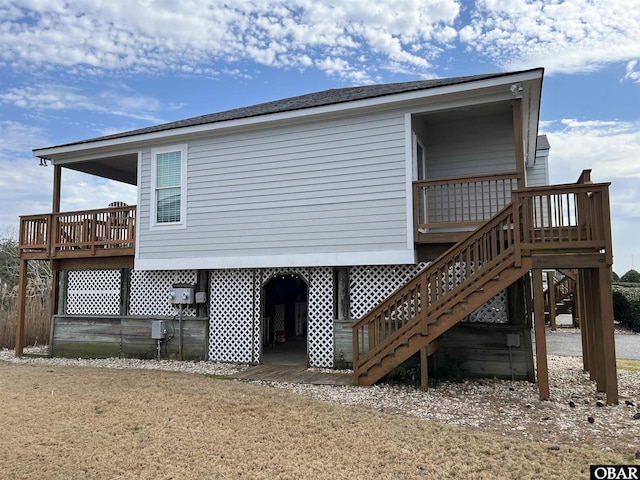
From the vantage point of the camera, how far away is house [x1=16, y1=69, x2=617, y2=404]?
6613 mm

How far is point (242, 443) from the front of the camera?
4.53 meters

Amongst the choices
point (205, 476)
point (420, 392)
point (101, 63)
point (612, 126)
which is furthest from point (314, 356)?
point (612, 126)

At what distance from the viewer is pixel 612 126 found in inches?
628

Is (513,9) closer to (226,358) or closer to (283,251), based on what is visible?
A: (283,251)

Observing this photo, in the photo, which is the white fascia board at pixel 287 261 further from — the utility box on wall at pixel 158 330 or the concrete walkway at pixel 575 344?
the concrete walkway at pixel 575 344

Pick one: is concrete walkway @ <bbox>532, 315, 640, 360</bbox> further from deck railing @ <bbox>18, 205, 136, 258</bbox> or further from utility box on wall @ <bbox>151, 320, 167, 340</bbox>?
deck railing @ <bbox>18, 205, 136, 258</bbox>

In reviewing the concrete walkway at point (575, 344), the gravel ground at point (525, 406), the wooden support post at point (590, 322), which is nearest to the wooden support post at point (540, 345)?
the gravel ground at point (525, 406)

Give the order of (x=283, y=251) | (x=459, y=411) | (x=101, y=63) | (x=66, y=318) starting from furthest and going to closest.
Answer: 1. (x=101, y=63)
2. (x=66, y=318)
3. (x=283, y=251)
4. (x=459, y=411)

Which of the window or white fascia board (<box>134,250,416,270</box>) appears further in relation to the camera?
the window

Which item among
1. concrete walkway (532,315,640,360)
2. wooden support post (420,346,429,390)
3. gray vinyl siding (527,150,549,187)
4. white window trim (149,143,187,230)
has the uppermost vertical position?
gray vinyl siding (527,150,549,187)

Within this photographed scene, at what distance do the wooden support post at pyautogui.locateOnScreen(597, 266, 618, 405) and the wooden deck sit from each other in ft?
11.6

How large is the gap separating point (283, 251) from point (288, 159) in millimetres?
1774

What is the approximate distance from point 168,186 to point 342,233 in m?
4.07

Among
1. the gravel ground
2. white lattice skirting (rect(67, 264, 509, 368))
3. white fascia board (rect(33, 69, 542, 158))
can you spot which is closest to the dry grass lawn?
the gravel ground
